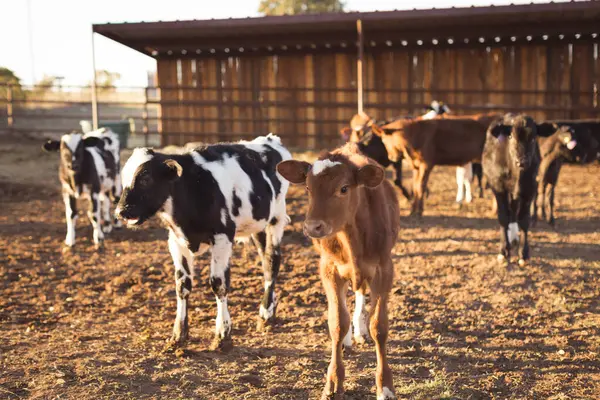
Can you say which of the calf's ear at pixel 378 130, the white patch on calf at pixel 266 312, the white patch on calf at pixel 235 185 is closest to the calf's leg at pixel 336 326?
the white patch on calf at pixel 235 185

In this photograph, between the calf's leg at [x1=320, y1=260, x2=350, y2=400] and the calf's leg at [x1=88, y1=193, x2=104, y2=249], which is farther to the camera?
the calf's leg at [x1=88, y1=193, x2=104, y2=249]

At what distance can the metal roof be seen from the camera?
1498 centimetres

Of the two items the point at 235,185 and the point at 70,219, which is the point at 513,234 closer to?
the point at 235,185

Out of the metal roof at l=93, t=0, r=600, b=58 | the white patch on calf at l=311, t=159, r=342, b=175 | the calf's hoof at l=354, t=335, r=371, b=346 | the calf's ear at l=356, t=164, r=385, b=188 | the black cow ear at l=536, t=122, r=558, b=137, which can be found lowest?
the calf's hoof at l=354, t=335, r=371, b=346

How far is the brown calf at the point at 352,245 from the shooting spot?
14.9 ft

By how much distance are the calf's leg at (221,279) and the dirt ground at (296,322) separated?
0.17m

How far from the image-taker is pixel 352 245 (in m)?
4.76

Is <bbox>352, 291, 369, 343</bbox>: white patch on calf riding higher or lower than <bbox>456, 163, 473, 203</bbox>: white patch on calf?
lower

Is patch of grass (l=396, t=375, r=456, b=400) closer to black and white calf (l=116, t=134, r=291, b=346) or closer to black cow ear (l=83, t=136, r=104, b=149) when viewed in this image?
black and white calf (l=116, t=134, r=291, b=346)

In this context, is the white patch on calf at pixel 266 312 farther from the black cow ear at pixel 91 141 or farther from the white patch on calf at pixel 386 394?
the black cow ear at pixel 91 141

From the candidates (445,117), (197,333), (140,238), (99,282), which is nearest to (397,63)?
(445,117)

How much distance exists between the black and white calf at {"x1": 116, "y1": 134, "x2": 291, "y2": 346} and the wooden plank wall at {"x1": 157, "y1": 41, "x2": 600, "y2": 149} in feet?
39.0

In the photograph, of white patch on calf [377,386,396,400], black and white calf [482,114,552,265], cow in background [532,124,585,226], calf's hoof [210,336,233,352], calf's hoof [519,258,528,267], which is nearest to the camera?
white patch on calf [377,386,396,400]

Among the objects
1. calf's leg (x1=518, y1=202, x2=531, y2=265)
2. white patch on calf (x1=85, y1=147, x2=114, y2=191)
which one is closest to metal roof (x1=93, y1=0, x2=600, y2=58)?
white patch on calf (x1=85, y1=147, x2=114, y2=191)
